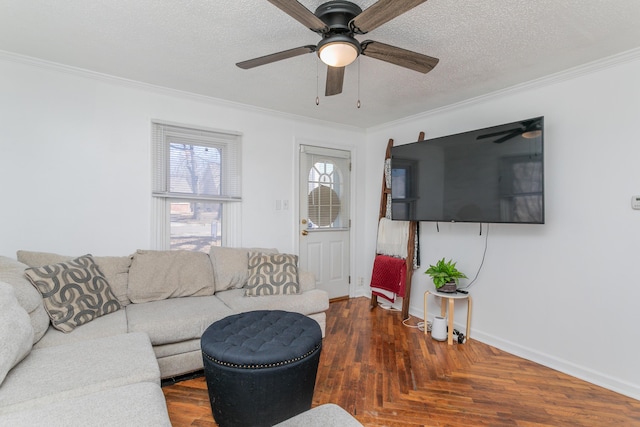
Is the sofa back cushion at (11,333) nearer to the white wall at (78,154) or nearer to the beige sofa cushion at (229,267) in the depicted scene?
the white wall at (78,154)

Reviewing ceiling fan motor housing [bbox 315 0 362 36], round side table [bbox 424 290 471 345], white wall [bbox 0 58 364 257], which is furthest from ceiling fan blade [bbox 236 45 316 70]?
round side table [bbox 424 290 471 345]

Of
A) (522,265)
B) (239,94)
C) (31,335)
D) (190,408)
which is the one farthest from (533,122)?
(31,335)

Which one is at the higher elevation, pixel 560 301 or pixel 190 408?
pixel 560 301

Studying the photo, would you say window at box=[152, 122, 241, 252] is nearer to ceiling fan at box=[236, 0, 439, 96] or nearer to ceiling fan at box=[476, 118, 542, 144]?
ceiling fan at box=[236, 0, 439, 96]

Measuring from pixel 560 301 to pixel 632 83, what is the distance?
1.71 meters

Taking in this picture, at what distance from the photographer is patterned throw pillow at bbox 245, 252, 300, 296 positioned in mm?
2870

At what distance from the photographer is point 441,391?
2.19 meters

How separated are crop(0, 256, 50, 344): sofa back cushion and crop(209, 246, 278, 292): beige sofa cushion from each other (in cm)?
128

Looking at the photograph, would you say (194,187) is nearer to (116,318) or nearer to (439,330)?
(116,318)

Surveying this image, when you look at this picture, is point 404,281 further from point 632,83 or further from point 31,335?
point 31,335

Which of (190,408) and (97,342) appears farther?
(190,408)

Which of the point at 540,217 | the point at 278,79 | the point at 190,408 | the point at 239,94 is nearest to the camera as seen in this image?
the point at 190,408

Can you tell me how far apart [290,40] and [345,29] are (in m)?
0.56

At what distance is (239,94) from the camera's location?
319 centimetres
